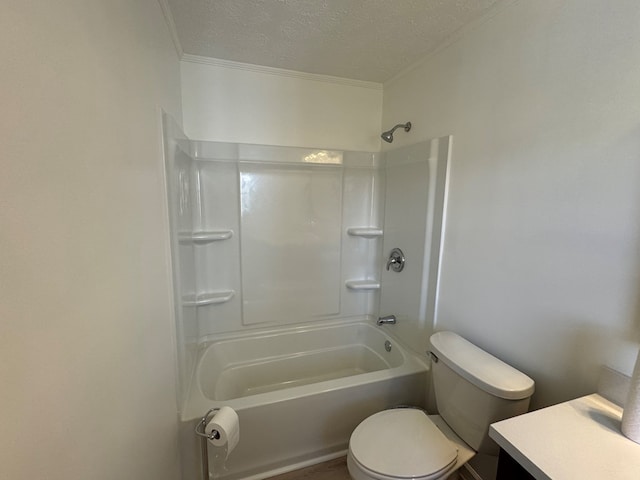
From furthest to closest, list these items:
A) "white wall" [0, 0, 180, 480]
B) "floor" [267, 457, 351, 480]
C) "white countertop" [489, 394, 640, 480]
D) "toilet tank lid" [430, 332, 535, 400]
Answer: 1. "floor" [267, 457, 351, 480]
2. "toilet tank lid" [430, 332, 535, 400]
3. "white countertop" [489, 394, 640, 480]
4. "white wall" [0, 0, 180, 480]

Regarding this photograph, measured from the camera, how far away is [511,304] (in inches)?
49.2

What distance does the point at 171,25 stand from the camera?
140 cm

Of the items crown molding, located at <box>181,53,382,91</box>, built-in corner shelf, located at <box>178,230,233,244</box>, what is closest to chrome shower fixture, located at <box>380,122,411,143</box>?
crown molding, located at <box>181,53,382,91</box>

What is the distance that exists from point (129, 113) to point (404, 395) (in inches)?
75.0

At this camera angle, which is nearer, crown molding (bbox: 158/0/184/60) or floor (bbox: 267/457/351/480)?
crown molding (bbox: 158/0/184/60)

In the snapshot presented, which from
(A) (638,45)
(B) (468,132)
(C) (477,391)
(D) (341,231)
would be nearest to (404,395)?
(C) (477,391)

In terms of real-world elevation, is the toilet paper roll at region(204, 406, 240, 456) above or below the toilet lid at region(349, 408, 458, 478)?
above

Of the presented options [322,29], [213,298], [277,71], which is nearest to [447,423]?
[213,298]

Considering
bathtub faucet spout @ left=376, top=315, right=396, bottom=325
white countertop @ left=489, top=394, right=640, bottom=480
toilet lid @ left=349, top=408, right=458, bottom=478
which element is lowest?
toilet lid @ left=349, top=408, right=458, bottom=478

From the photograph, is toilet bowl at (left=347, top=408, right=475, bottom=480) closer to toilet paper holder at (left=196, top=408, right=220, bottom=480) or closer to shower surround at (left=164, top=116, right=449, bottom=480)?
shower surround at (left=164, top=116, right=449, bottom=480)

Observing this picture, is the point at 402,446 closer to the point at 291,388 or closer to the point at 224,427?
the point at 291,388

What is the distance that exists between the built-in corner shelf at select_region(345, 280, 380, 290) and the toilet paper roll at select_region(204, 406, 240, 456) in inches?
52.4

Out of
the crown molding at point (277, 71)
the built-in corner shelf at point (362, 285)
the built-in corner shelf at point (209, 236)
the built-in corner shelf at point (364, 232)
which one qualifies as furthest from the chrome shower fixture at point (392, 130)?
the built-in corner shelf at point (209, 236)

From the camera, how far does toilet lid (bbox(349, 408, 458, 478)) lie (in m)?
1.08
